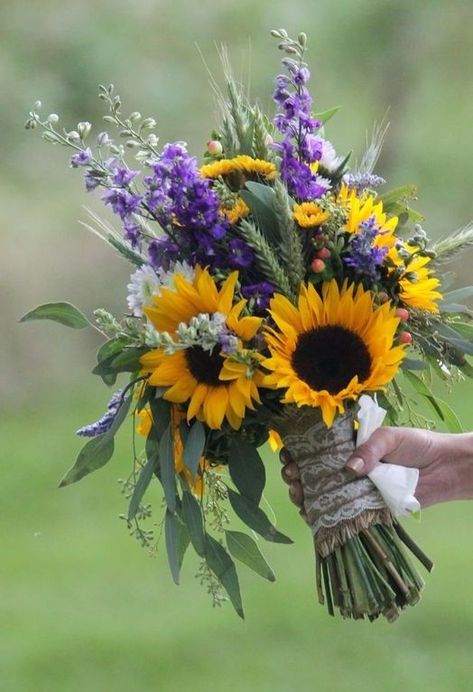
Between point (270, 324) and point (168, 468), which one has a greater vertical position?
point (270, 324)

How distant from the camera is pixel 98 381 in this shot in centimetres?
674

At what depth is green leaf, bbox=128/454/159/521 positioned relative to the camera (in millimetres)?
1912

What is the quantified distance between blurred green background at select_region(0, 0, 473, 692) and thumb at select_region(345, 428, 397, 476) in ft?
8.09

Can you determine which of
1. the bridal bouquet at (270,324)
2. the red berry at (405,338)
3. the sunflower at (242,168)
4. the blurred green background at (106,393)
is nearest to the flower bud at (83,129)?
the bridal bouquet at (270,324)

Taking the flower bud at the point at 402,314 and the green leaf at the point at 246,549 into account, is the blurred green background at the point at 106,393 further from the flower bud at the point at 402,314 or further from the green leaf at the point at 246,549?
the flower bud at the point at 402,314

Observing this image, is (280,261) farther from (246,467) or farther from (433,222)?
(433,222)

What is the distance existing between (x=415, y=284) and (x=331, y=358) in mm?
162

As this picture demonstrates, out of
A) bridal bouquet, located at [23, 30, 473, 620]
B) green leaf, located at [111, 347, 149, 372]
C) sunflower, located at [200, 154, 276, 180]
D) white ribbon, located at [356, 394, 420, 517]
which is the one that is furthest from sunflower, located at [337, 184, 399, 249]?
green leaf, located at [111, 347, 149, 372]

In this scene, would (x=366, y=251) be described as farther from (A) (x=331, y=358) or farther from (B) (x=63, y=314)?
(B) (x=63, y=314)

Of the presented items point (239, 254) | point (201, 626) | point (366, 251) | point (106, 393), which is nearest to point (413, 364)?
point (366, 251)

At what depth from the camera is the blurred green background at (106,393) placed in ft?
14.9

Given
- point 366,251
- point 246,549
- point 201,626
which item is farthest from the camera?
point 201,626

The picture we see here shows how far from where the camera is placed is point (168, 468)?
6.25ft

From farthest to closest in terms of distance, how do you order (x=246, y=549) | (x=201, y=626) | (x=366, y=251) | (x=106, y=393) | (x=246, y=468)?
(x=106, y=393) → (x=201, y=626) → (x=246, y=549) → (x=246, y=468) → (x=366, y=251)
